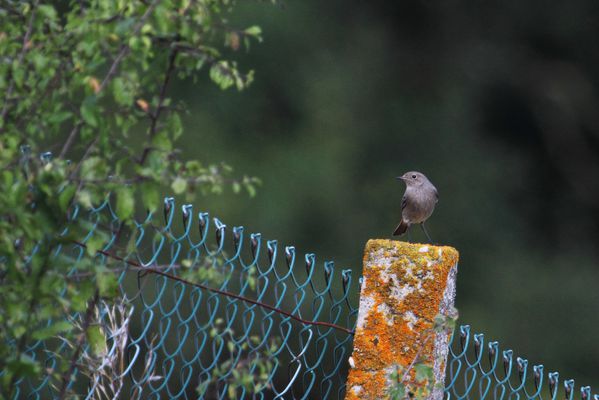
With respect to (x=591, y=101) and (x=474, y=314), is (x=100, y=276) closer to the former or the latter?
(x=474, y=314)

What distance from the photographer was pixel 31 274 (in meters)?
2.72

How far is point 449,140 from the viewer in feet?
37.4

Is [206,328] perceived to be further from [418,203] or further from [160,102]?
[418,203]

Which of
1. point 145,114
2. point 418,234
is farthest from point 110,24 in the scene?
point 418,234

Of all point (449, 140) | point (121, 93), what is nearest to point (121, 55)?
point (121, 93)

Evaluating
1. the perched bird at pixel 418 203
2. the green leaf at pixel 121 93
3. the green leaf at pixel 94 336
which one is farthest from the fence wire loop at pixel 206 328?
the perched bird at pixel 418 203

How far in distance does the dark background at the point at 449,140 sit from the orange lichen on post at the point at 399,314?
5.65 meters

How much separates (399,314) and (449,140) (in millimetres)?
7695

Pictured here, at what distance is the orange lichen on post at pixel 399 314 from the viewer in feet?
12.4

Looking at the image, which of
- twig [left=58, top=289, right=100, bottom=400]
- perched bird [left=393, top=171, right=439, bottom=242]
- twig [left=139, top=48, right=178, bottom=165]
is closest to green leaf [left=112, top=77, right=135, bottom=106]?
twig [left=139, top=48, right=178, bottom=165]

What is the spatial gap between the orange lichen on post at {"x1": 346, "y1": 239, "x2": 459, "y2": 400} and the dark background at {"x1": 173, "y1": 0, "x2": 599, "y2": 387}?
5.65m

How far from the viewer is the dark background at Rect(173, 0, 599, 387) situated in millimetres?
10227

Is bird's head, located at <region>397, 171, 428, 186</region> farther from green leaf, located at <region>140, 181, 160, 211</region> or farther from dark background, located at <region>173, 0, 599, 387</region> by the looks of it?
green leaf, located at <region>140, 181, 160, 211</region>

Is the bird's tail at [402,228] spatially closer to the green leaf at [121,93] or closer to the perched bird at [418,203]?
the perched bird at [418,203]
